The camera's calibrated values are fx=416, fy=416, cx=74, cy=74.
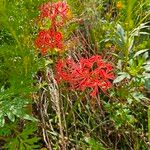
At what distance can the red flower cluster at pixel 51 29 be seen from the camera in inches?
64.5

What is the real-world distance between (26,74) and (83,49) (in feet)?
1.98

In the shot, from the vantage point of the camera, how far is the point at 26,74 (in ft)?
5.05

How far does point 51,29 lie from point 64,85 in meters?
0.31

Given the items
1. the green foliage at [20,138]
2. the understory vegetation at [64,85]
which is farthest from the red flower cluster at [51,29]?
the green foliage at [20,138]

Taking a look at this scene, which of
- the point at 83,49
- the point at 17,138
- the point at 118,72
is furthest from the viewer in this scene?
the point at 83,49

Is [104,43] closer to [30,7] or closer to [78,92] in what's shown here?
[78,92]

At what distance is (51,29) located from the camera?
1677mm

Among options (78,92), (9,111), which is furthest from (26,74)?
(78,92)

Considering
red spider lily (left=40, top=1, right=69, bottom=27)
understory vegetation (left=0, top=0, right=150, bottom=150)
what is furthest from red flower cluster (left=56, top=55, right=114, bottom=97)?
red spider lily (left=40, top=1, right=69, bottom=27)

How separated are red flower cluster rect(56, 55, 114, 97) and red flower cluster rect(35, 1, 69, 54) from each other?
10cm

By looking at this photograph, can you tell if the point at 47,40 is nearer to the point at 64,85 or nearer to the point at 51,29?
the point at 51,29

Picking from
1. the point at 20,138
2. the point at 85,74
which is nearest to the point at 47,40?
the point at 85,74

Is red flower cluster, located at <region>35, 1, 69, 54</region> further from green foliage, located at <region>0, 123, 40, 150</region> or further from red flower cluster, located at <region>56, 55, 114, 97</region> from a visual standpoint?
green foliage, located at <region>0, 123, 40, 150</region>

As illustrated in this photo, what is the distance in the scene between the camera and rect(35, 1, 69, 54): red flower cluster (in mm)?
1639
